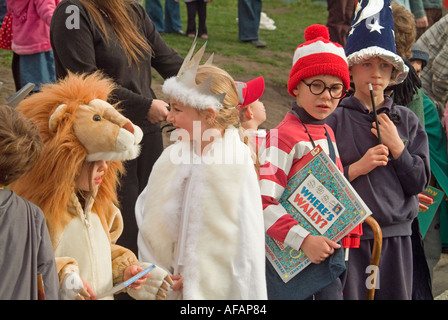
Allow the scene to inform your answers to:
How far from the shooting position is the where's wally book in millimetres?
3238

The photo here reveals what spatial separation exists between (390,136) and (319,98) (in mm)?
484

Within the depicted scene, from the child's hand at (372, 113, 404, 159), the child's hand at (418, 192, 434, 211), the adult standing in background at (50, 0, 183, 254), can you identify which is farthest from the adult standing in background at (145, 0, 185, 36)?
the child's hand at (372, 113, 404, 159)

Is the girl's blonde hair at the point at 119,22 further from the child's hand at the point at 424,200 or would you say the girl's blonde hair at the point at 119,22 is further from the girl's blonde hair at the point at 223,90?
the child's hand at the point at 424,200

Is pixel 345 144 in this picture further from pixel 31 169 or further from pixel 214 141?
pixel 31 169

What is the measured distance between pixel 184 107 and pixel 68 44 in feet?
3.06

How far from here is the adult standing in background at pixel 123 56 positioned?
3678 millimetres

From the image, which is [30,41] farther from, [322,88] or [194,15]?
[194,15]

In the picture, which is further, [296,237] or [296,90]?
[296,90]

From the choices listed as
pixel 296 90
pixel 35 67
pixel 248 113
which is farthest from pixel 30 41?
pixel 296 90

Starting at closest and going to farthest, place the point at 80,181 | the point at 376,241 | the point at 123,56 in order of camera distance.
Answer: the point at 80,181 < the point at 376,241 < the point at 123,56

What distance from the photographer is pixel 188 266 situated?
2.93 metres

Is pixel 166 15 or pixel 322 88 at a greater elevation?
pixel 322 88

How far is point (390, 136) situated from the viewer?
368 cm

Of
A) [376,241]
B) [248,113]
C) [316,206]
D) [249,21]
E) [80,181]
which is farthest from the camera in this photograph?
[249,21]
